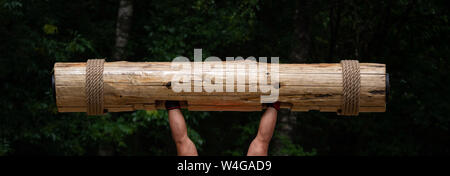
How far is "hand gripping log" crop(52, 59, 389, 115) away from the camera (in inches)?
107

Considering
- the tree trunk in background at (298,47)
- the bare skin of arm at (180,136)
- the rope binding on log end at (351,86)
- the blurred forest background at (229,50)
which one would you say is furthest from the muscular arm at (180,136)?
the tree trunk in background at (298,47)

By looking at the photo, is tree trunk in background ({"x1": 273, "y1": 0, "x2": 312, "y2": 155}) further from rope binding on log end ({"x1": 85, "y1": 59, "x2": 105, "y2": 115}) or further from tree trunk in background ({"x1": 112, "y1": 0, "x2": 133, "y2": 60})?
rope binding on log end ({"x1": 85, "y1": 59, "x2": 105, "y2": 115})

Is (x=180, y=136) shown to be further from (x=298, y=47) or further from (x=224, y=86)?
(x=298, y=47)

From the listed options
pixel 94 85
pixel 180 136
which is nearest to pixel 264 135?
pixel 180 136

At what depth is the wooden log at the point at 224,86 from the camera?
2.71 meters

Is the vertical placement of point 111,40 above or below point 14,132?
above

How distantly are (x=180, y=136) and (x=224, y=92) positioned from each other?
0.41 metres

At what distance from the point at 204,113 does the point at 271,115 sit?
3.73 m

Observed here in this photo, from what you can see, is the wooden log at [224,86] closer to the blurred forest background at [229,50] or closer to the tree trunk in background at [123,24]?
the blurred forest background at [229,50]

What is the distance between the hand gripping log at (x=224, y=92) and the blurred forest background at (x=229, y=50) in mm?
3068

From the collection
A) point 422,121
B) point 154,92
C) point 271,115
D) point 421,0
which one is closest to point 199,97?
point 154,92

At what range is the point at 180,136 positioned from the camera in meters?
2.82

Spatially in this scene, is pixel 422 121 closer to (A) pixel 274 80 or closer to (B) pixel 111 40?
(A) pixel 274 80

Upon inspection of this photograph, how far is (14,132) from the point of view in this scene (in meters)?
5.88
